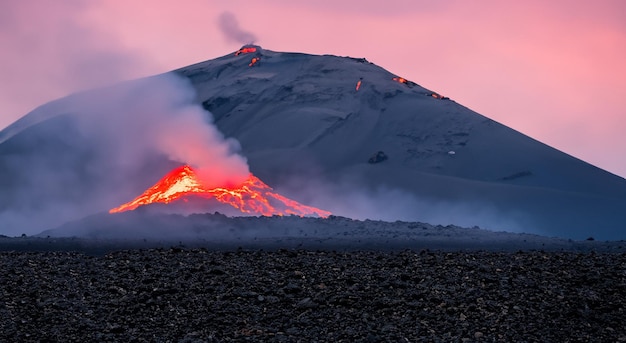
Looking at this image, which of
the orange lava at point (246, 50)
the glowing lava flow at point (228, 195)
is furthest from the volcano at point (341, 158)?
the glowing lava flow at point (228, 195)

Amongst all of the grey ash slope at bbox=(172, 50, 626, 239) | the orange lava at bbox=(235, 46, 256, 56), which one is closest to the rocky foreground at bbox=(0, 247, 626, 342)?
the grey ash slope at bbox=(172, 50, 626, 239)

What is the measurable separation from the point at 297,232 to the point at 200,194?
43.9ft

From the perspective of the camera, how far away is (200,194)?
204ft

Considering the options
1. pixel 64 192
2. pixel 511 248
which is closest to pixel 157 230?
pixel 511 248

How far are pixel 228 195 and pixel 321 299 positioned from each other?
1554 inches

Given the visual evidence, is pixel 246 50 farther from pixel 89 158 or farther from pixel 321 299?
pixel 321 299

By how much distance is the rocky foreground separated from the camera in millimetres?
21641

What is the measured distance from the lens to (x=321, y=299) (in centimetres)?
2362

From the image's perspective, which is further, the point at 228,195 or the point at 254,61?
the point at 254,61

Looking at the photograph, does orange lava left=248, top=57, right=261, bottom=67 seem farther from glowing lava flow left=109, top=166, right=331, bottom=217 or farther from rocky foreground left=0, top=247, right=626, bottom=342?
rocky foreground left=0, top=247, right=626, bottom=342

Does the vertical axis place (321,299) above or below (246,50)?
below

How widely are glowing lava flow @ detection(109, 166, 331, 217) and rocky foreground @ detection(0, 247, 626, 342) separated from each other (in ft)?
106

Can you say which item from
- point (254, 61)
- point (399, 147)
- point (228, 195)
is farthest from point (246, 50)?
point (228, 195)

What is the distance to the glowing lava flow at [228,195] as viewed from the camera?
62000 mm
